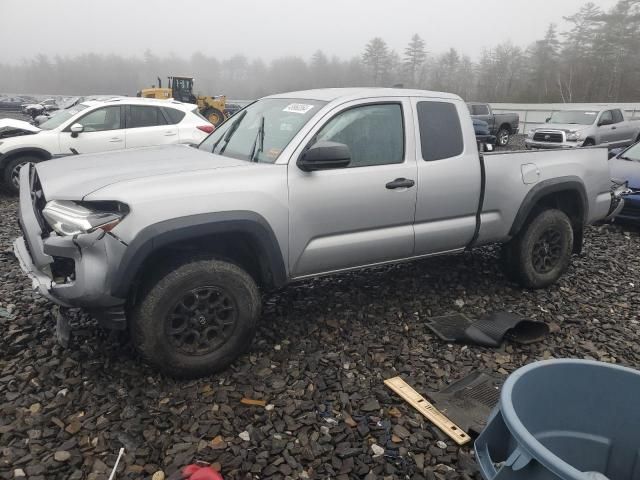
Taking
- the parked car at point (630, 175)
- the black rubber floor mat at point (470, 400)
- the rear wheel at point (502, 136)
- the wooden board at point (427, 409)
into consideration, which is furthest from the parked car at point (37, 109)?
the black rubber floor mat at point (470, 400)

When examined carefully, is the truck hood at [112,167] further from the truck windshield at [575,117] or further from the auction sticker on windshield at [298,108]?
the truck windshield at [575,117]

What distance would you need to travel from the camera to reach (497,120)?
65.1 feet

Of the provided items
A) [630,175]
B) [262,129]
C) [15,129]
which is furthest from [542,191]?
[15,129]

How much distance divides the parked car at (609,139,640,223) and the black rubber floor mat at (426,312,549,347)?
3.71 metres

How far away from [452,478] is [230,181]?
206cm

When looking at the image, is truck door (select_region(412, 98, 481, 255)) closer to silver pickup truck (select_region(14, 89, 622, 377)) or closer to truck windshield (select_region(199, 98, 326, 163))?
silver pickup truck (select_region(14, 89, 622, 377))

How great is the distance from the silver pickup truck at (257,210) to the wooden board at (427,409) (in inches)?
36.1

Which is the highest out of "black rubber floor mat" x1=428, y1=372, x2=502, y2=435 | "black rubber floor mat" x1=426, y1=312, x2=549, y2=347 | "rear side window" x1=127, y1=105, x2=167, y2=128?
"rear side window" x1=127, y1=105, x2=167, y2=128

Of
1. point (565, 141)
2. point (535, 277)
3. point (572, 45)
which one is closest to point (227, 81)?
point (572, 45)

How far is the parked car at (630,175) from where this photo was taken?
6.93 meters

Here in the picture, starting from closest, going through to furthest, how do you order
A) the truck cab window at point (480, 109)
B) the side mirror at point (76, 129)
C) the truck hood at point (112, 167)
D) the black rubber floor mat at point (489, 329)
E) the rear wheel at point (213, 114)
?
the truck hood at point (112, 167) < the black rubber floor mat at point (489, 329) < the side mirror at point (76, 129) < the truck cab window at point (480, 109) < the rear wheel at point (213, 114)

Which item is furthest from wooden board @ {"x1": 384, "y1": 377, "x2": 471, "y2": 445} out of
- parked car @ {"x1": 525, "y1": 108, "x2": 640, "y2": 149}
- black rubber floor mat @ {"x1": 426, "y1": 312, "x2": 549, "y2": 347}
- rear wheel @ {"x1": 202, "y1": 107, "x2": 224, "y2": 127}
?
rear wheel @ {"x1": 202, "y1": 107, "x2": 224, "y2": 127}

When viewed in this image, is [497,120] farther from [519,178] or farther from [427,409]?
[427,409]

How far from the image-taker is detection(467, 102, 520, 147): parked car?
64.3 ft
